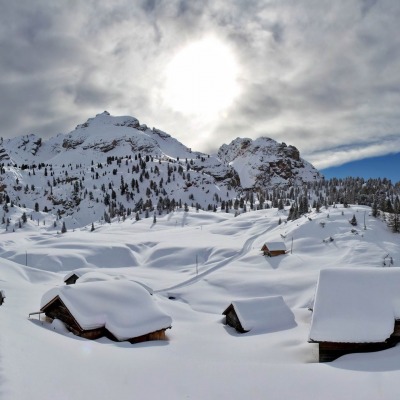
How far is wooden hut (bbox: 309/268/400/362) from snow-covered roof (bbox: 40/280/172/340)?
1031 centimetres

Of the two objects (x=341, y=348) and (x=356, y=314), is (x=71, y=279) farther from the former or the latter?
(x=356, y=314)

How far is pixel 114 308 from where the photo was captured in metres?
23.2

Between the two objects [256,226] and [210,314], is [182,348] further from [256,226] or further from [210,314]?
[256,226]

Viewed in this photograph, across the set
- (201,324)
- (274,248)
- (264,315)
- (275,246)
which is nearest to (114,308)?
(201,324)

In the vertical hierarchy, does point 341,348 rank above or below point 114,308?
below

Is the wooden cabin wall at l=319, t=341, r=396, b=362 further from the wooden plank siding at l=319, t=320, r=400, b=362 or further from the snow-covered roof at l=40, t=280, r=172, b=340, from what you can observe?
the snow-covered roof at l=40, t=280, r=172, b=340

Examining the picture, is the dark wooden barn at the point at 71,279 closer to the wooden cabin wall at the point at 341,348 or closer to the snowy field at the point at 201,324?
the snowy field at the point at 201,324

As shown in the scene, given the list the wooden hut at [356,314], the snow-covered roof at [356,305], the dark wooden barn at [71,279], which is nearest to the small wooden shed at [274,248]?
the dark wooden barn at [71,279]

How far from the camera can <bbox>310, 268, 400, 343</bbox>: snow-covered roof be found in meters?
19.2

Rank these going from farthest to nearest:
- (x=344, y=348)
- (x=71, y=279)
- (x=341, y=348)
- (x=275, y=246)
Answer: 1. (x=275, y=246)
2. (x=71, y=279)
3. (x=344, y=348)
4. (x=341, y=348)

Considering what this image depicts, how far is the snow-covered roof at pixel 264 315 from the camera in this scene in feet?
99.6

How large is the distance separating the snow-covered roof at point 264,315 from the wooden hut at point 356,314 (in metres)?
9.48

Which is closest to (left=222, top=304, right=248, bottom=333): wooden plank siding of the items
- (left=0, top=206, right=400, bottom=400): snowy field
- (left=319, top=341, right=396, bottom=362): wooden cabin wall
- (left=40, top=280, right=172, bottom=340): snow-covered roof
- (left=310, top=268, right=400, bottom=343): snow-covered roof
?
(left=0, top=206, right=400, bottom=400): snowy field

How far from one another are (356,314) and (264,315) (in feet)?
40.0
